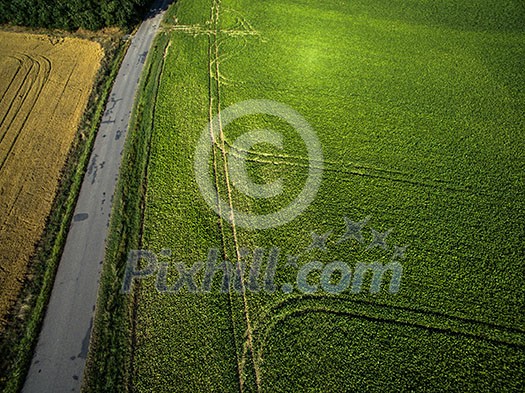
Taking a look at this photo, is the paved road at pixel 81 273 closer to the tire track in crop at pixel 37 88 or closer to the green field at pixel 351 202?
the green field at pixel 351 202

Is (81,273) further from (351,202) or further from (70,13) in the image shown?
(70,13)

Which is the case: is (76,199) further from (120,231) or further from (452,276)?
(452,276)

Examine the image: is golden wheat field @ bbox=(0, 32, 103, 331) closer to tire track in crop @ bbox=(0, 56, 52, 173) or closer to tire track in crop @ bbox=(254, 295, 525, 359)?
tire track in crop @ bbox=(0, 56, 52, 173)

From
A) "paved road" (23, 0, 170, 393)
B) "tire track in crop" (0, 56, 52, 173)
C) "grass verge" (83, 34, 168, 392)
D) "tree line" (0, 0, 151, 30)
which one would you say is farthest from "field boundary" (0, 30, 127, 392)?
"tree line" (0, 0, 151, 30)

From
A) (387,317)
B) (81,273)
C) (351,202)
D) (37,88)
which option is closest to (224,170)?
(351,202)

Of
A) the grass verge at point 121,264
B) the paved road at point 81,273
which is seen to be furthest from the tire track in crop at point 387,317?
the paved road at point 81,273

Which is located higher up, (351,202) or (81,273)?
(81,273)

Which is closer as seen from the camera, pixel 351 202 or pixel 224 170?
pixel 351 202

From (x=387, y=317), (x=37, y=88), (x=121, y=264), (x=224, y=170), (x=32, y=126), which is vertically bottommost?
(x=387, y=317)
